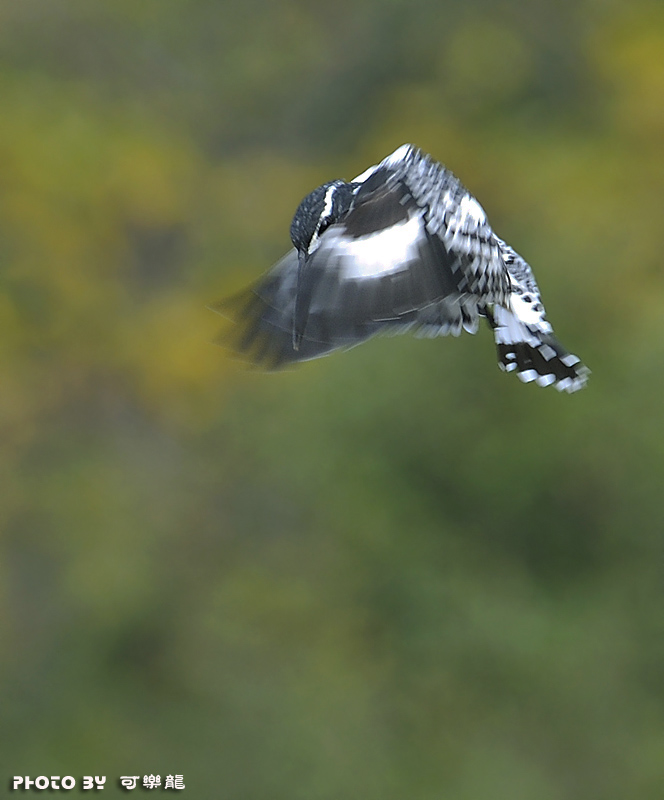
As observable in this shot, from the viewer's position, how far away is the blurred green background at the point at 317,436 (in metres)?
4.18

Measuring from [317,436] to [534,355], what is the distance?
247 cm

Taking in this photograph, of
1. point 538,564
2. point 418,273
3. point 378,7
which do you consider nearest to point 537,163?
point 378,7

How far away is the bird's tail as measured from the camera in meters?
2.01

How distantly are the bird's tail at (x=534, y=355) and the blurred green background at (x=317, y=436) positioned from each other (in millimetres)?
2054

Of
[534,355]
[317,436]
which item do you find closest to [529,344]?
[534,355]

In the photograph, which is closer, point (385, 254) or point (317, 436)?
point (385, 254)

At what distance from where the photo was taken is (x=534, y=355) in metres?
2.06

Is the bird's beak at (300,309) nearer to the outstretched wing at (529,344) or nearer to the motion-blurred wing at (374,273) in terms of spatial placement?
the motion-blurred wing at (374,273)

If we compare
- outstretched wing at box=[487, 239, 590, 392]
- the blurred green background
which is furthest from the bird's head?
the blurred green background

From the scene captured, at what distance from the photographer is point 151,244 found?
19.5 ft

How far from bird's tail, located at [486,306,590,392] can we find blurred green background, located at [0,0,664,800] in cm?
205

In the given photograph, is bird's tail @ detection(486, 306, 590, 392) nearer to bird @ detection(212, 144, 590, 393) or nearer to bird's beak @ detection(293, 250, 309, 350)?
bird @ detection(212, 144, 590, 393)

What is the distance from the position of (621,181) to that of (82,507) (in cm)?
339

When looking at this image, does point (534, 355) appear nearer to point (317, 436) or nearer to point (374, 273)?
point (374, 273)
